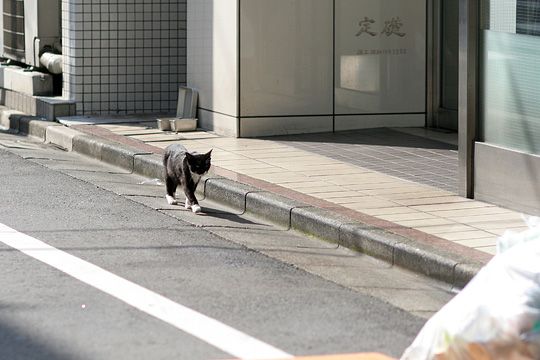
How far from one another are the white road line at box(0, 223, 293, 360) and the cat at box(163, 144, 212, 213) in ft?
5.19

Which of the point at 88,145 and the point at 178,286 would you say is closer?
→ the point at 178,286

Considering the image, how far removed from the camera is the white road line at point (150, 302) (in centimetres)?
663

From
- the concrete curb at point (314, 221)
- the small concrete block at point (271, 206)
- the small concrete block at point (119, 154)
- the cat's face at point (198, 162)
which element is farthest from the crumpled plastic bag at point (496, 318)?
the small concrete block at point (119, 154)

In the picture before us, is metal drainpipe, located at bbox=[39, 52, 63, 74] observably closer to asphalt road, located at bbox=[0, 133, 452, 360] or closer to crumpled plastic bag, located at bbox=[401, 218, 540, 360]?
asphalt road, located at bbox=[0, 133, 452, 360]

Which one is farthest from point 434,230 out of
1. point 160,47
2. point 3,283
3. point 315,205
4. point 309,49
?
point 160,47

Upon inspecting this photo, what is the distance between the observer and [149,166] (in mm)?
12156

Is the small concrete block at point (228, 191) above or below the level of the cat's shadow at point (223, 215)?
above

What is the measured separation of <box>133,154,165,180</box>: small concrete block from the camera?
11977 millimetres

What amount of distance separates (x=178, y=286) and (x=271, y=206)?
2.33 meters

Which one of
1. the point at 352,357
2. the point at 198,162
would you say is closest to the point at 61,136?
the point at 198,162

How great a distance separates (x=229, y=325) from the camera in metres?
7.05

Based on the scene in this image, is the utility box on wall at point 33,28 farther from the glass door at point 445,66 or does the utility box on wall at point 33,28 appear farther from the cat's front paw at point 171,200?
the cat's front paw at point 171,200

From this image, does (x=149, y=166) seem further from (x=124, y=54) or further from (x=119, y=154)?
(x=124, y=54)

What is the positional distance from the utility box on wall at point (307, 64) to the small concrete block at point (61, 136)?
1522mm
